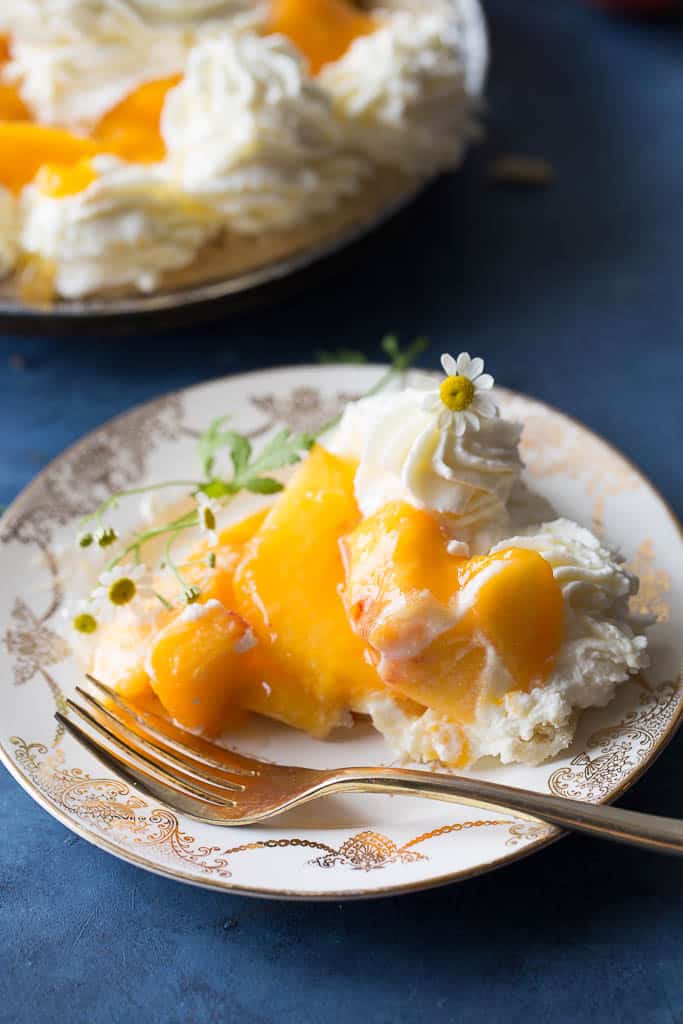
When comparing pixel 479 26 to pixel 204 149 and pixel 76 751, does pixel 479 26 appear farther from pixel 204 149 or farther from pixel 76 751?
pixel 76 751

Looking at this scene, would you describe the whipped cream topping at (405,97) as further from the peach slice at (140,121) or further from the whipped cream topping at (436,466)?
the whipped cream topping at (436,466)

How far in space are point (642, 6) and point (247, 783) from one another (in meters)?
3.33

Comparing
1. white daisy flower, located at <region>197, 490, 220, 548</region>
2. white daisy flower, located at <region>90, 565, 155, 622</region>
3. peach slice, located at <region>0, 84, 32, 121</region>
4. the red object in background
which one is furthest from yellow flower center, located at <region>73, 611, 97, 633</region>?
the red object in background

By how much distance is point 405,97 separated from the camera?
2.88m

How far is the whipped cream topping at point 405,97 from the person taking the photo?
9.45 ft

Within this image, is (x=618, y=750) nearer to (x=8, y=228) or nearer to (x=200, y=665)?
(x=200, y=665)

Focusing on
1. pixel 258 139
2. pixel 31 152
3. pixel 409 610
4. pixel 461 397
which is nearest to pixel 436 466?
pixel 461 397

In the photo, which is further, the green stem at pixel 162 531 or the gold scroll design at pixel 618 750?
the green stem at pixel 162 531

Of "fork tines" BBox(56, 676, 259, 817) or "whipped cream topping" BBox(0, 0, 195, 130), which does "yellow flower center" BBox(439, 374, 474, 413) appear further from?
"whipped cream topping" BBox(0, 0, 195, 130)

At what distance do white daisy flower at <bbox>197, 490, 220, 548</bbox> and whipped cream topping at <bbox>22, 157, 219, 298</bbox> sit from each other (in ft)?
2.59

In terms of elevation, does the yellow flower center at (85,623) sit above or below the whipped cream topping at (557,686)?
below

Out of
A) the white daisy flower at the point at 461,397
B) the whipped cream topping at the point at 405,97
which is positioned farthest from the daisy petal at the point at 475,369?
the whipped cream topping at the point at 405,97

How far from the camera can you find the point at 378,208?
114 inches

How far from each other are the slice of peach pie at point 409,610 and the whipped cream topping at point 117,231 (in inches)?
36.4
